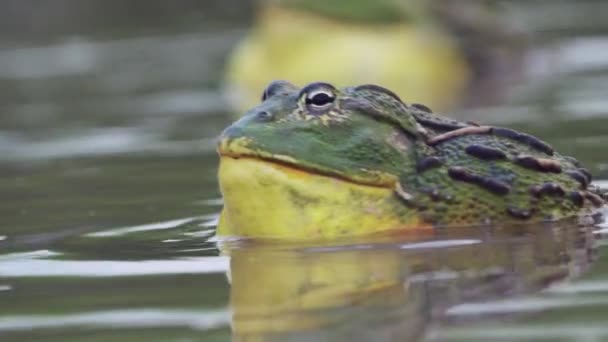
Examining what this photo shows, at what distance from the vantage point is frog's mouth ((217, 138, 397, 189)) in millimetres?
5914

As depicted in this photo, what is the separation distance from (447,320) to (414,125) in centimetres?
182

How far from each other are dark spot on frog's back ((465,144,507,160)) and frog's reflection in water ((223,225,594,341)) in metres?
0.26

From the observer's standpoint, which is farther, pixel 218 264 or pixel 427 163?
pixel 427 163

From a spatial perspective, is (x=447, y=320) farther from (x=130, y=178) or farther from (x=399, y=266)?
(x=130, y=178)

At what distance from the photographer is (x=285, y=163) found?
596 centimetres

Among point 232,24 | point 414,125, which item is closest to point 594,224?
point 414,125

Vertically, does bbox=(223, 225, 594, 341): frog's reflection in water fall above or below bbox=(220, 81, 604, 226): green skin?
below

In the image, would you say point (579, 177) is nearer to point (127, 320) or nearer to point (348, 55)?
point (127, 320)

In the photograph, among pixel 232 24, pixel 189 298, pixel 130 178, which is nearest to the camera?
pixel 189 298

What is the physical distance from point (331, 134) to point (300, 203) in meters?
0.28

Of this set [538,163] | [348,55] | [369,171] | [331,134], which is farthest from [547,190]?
[348,55]

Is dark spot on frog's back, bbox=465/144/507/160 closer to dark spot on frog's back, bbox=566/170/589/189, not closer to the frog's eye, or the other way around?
dark spot on frog's back, bbox=566/170/589/189

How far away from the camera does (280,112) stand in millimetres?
6059

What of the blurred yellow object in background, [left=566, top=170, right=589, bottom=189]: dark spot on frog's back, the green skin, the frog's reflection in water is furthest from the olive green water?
the blurred yellow object in background
